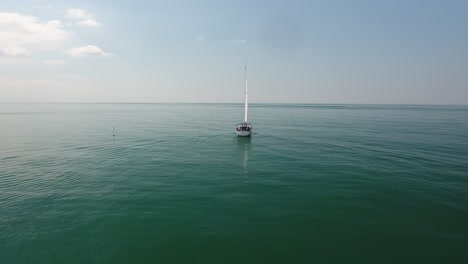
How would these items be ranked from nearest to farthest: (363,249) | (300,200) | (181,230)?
(363,249)
(181,230)
(300,200)

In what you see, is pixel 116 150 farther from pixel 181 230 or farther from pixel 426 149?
pixel 426 149

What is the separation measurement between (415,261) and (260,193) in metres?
16.8

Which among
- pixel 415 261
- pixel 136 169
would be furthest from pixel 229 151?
pixel 415 261

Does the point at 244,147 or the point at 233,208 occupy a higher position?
the point at 244,147

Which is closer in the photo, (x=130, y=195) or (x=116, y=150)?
(x=130, y=195)

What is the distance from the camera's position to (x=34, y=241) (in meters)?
21.8

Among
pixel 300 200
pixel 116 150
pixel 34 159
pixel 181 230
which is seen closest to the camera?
pixel 181 230

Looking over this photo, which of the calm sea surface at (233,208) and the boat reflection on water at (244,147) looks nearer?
the calm sea surface at (233,208)

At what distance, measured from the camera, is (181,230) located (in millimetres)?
23844

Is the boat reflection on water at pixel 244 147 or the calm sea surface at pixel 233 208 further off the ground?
the boat reflection on water at pixel 244 147

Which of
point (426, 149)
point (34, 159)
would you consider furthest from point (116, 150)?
point (426, 149)

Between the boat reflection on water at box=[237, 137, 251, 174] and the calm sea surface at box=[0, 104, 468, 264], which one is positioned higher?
the boat reflection on water at box=[237, 137, 251, 174]

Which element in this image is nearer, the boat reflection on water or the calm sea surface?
the calm sea surface

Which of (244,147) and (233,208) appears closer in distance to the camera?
(233,208)
